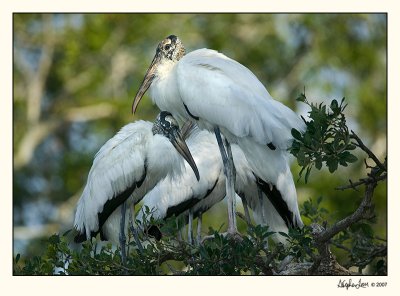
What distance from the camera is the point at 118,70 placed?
62.2 ft

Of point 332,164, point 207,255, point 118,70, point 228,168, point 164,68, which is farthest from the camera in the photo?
point 118,70

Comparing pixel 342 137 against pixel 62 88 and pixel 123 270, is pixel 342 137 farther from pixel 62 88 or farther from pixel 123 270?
pixel 62 88

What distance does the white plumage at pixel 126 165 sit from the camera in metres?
7.23

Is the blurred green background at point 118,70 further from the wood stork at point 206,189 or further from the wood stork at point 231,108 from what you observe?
the wood stork at point 231,108

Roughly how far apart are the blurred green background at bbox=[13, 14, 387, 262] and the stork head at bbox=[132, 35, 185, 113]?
30.5 feet

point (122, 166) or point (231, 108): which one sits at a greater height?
point (231, 108)

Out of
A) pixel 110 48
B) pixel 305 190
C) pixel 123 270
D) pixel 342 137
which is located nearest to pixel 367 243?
pixel 342 137

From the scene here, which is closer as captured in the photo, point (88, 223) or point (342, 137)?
point (342, 137)

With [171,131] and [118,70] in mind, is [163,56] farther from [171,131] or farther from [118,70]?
[118,70]

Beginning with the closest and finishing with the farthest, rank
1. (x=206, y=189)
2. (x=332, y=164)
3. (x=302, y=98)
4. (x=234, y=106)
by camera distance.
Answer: (x=332, y=164)
(x=302, y=98)
(x=234, y=106)
(x=206, y=189)

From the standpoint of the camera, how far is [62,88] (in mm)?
19594

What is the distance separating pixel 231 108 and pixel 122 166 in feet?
3.93

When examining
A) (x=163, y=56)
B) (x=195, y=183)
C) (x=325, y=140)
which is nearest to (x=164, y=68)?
(x=163, y=56)

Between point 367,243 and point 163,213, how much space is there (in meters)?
2.71
